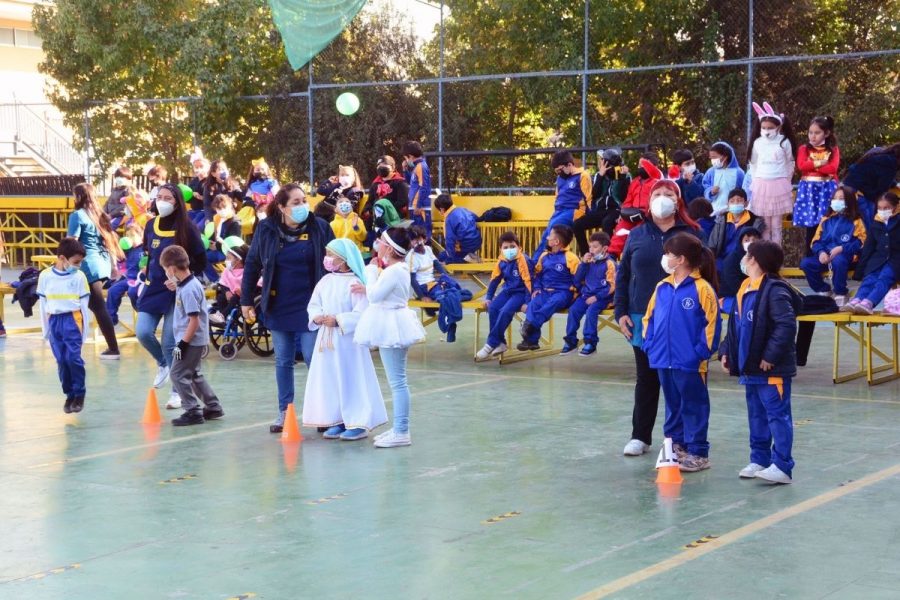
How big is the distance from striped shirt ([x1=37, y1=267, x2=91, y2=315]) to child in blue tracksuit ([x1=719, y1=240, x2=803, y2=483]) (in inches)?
216

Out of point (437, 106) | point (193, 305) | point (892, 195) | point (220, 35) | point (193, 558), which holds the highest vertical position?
point (220, 35)

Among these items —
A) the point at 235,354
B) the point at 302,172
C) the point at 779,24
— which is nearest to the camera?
the point at 235,354

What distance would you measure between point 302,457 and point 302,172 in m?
16.9

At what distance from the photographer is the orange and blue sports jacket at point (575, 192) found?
51.8ft

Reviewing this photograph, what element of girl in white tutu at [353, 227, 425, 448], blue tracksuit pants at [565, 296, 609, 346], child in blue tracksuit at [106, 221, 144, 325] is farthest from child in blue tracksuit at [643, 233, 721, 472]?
child in blue tracksuit at [106, 221, 144, 325]

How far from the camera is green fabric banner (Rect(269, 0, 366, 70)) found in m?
22.5

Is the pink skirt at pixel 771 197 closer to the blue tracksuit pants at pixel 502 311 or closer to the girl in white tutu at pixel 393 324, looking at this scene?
the blue tracksuit pants at pixel 502 311

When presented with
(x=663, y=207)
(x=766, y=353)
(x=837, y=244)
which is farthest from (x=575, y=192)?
(x=766, y=353)

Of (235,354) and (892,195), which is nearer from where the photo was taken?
(892,195)

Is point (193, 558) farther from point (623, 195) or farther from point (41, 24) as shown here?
point (41, 24)

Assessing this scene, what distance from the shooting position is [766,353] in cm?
788

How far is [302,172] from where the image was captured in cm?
2552

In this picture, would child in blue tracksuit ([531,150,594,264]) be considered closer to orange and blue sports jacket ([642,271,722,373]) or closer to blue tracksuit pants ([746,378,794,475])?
orange and blue sports jacket ([642,271,722,373])

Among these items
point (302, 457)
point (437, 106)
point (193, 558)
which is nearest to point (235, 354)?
point (302, 457)
